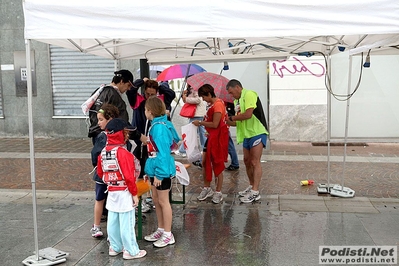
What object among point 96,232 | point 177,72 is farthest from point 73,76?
point 96,232

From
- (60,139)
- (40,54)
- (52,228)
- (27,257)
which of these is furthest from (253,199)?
(40,54)

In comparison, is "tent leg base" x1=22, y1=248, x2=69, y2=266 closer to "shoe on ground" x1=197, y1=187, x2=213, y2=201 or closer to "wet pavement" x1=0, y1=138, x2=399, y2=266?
"wet pavement" x1=0, y1=138, x2=399, y2=266

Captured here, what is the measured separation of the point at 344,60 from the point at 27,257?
9.25 meters

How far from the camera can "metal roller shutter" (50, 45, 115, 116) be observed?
1259 centimetres

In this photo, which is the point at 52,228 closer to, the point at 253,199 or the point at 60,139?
the point at 253,199

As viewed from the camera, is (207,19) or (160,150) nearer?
(207,19)

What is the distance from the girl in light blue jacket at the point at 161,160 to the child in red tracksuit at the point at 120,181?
322 millimetres

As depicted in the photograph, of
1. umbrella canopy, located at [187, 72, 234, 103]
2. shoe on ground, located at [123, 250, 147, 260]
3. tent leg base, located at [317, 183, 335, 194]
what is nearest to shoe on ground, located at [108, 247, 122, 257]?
shoe on ground, located at [123, 250, 147, 260]

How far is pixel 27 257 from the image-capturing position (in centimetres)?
444

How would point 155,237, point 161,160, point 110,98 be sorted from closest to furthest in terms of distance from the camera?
1. point 161,160
2. point 155,237
3. point 110,98

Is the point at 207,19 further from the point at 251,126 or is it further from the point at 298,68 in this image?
the point at 298,68

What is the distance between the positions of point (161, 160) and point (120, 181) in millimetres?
482

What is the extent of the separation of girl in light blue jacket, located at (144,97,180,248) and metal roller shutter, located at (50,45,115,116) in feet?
27.4

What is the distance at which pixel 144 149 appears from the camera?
5.70 meters
